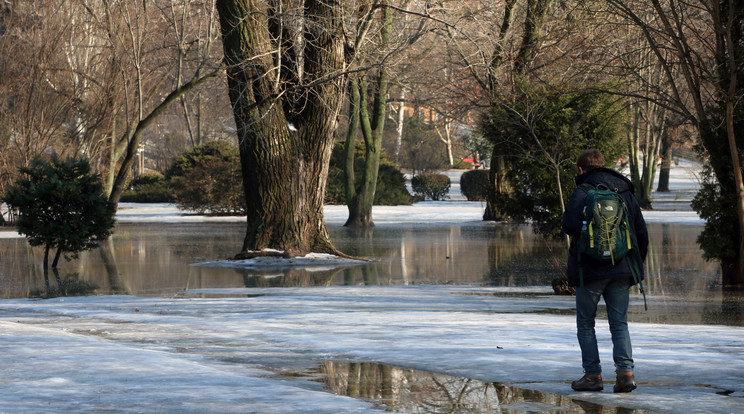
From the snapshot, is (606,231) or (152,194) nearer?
(606,231)

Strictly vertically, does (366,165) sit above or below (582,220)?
above

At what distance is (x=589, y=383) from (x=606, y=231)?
106 centimetres

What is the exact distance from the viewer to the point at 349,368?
25.3ft

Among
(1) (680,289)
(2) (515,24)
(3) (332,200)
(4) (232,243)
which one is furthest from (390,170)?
(1) (680,289)

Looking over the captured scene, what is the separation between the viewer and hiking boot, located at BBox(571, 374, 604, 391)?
6.61m

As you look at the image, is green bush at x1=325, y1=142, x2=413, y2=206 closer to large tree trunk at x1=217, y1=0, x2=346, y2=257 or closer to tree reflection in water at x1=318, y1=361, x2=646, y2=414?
large tree trunk at x1=217, y1=0, x2=346, y2=257

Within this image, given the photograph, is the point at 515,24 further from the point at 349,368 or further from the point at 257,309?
the point at 349,368

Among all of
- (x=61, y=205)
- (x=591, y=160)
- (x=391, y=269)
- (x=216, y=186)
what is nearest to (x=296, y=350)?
(x=591, y=160)

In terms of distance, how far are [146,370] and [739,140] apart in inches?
432

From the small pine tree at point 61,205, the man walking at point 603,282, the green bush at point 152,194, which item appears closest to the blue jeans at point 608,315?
the man walking at point 603,282

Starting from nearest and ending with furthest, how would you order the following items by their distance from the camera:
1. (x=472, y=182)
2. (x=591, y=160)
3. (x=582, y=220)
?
(x=582, y=220)
(x=591, y=160)
(x=472, y=182)

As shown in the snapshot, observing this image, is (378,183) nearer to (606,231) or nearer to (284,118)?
(284,118)

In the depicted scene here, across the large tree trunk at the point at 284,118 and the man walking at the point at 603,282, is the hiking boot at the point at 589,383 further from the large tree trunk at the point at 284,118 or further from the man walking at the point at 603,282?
the large tree trunk at the point at 284,118

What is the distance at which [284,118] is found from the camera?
63.4ft
